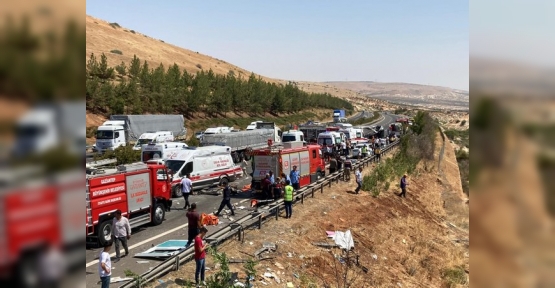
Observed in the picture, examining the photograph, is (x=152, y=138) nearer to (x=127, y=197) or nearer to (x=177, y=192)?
(x=177, y=192)

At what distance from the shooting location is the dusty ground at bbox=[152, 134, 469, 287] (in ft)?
45.5

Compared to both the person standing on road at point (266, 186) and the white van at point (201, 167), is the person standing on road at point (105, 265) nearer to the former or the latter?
the white van at point (201, 167)

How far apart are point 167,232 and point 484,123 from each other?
14.8 meters

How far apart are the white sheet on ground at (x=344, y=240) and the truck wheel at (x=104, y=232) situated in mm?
7294

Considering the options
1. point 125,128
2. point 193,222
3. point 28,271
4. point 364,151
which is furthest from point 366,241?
point 125,128

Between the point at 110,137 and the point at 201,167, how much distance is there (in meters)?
15.9

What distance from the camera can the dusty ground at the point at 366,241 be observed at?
45.5 ft

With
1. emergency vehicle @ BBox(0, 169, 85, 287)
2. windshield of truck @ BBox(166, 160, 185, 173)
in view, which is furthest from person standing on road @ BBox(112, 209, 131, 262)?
emergency vehicle @ BBox(0, 169, 85, 287)

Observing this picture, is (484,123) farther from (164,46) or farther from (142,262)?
(164,46)

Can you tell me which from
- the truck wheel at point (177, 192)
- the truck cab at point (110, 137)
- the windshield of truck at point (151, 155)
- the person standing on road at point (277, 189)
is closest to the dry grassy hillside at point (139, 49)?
the truck cab at point (110, 137)

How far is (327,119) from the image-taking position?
107 m

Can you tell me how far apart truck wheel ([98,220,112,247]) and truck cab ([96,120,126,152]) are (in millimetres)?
22327

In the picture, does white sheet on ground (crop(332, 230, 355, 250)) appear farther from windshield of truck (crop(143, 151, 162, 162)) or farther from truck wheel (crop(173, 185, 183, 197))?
windshield of truck (crop(143, 151, 162, 162))

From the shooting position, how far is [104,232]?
13.1 meters
